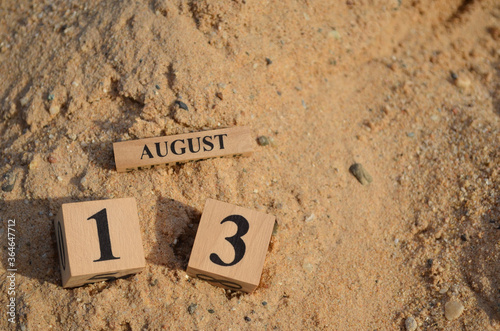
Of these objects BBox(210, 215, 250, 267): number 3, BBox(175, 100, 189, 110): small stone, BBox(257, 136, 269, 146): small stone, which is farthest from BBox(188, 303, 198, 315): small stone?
BBox(175, 100, 189, 110): small stone

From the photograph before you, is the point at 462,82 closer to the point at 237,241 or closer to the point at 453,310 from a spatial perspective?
the point at 453,310

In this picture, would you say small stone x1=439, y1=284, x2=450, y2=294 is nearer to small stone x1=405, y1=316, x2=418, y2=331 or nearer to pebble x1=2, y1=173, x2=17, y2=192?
small stone x1=405, y1=316, x2=418, y2=331

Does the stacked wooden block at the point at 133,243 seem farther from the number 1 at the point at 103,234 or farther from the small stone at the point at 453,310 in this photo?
the small stone at the point at 453,310

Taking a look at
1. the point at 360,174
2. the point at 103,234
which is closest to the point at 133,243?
the point at 103,234

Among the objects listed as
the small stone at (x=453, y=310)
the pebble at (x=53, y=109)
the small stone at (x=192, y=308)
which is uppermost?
the small stone at (x=453, y=310)

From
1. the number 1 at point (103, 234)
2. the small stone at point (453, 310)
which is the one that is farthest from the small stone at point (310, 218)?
the number 1 at point (103, 234)

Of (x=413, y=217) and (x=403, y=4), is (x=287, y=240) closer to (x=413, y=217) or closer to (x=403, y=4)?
(x=413, y=217)
